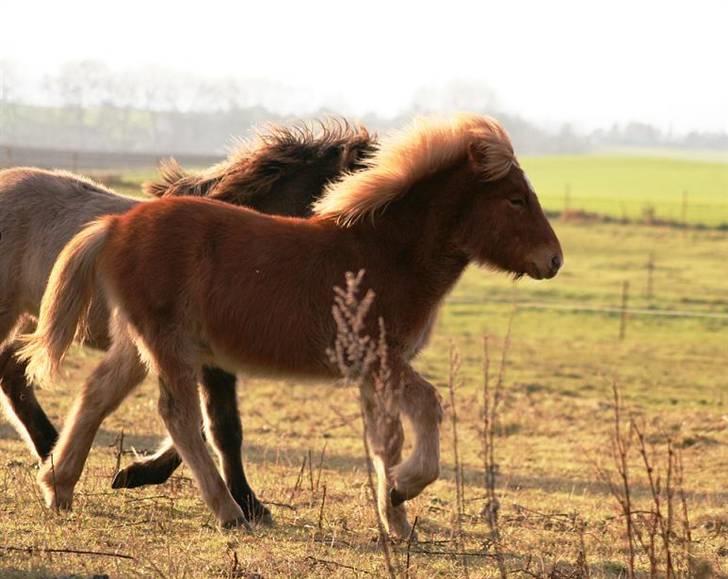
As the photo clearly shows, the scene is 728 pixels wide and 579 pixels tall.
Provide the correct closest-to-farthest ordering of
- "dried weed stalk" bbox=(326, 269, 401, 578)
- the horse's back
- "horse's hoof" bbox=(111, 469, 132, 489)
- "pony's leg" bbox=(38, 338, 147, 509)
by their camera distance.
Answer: "dried weed stalk" bbox=(326, 269, 401, 578) → the horse's back → "pony's leg" bbox=(38, 338, 147, 509) → "horse's hoof" bbox=(111, 469, 132, 489)

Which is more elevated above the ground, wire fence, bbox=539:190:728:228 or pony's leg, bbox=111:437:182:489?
pony's leg, bbox=111:437:182:489

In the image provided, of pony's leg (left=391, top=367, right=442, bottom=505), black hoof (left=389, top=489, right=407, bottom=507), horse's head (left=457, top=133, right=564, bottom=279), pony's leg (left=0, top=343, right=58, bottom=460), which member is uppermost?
horse's head (left=457, top=133, right=564, bottom=279)

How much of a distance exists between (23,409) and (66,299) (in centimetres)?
213

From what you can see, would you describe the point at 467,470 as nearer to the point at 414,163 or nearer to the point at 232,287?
the point at 414,163

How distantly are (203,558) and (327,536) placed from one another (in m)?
0.96

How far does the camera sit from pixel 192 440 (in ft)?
19.7

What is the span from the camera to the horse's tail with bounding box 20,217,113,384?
20.2ft

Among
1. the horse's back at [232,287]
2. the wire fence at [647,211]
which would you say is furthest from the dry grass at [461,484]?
the wire fence at [647,211]

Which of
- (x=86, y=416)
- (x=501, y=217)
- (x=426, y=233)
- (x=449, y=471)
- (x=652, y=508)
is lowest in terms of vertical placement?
(x=449, y=471)

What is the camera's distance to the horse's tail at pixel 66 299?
20.2 feet

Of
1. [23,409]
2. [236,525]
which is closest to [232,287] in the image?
[236,525]

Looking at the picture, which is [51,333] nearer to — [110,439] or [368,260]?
[368,260]

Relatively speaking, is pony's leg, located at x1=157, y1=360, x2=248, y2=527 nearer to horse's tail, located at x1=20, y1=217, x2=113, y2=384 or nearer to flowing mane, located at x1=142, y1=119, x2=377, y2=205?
horse's tail, located at x1=20, y1=217, x2=113, y2=384

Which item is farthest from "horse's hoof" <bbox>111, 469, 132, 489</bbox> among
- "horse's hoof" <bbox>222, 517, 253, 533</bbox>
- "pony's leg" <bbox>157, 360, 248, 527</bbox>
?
"horse's hoof" <bbox>222, 517, 253, 533</bbox>
